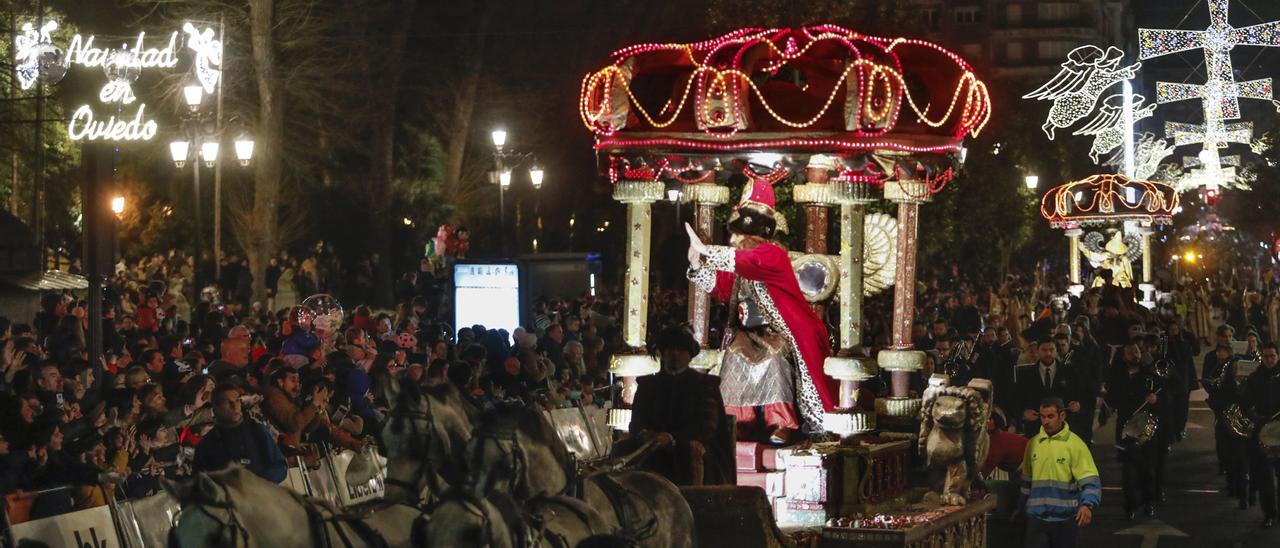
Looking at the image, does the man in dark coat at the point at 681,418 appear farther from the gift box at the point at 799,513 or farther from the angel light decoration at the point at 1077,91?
the angel light decoration at the point at 1077,91

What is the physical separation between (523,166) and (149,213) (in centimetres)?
915

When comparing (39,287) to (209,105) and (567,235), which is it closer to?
(209,105)

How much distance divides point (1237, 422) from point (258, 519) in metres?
12.2

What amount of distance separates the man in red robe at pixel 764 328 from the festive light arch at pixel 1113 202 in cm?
2545

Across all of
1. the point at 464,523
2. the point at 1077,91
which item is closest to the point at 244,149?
the point at 464,523

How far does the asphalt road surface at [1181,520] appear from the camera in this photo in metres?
15.4

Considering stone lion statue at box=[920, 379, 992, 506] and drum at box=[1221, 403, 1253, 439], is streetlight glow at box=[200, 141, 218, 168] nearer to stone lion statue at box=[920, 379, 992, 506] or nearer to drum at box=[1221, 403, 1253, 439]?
drum at box=[1221, 403, 1253, 439]

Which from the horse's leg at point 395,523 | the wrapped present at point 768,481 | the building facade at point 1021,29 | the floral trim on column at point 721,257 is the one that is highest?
the building facade at point 1021,29

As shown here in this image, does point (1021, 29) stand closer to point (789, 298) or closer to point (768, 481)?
point (789, 298)

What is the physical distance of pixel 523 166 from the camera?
157ft

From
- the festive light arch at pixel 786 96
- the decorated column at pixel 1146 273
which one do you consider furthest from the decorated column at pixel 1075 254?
the festive light arch at pixel 786 96

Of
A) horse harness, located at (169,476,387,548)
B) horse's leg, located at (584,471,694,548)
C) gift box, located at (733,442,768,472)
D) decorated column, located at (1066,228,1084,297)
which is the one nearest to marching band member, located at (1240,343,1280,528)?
gift box, located at (733,442,768,472)

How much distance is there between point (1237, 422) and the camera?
667 inches

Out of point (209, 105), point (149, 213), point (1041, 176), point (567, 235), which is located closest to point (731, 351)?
point (209, 105)
